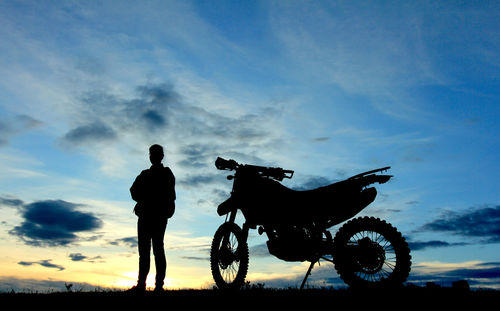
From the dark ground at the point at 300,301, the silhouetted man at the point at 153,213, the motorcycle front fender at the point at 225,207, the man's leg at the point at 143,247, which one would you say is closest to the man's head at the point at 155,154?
the silhouetted man at the point at 153,213

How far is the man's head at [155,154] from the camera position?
946cm

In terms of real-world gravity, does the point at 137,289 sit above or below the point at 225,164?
below

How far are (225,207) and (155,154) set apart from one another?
257 centimetres

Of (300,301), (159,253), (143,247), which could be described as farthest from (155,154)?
(300,301)

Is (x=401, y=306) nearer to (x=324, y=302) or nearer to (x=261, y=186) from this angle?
(x=324, y=302)

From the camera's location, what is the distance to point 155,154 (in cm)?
946

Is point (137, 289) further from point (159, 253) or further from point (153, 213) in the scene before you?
point (153, 213)

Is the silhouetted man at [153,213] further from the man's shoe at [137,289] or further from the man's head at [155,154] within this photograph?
the man's head at [155,154]

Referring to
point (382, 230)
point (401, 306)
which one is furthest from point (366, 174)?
point (401, 306)

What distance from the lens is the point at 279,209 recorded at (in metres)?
9.51

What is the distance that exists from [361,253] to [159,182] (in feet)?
13.7

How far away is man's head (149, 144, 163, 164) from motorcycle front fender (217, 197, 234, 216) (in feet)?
7.61

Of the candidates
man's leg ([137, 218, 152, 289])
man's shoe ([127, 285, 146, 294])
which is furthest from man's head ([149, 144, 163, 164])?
man's shoe ([127, 285, 146, 294])

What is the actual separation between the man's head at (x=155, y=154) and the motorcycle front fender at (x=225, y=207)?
2320mm
